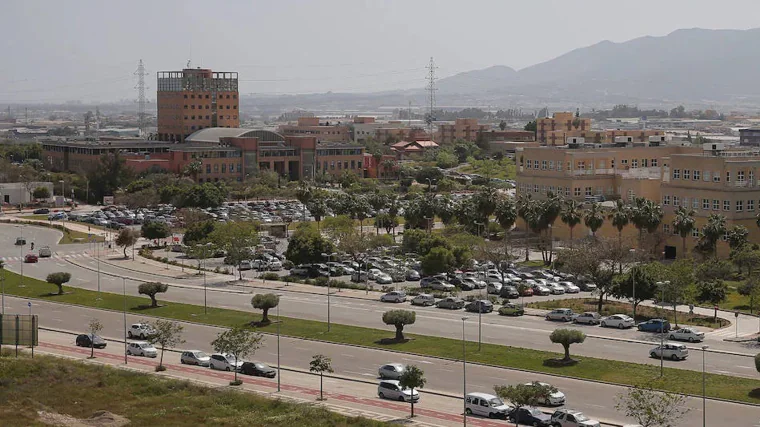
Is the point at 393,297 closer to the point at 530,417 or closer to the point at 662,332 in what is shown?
the point at 662,332

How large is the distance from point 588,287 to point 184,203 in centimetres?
5061

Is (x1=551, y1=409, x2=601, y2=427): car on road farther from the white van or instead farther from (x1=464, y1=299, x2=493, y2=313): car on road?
(x1=464, y1=299, x2=493, y2=313): car on road

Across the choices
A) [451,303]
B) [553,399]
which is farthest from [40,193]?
[553,399]

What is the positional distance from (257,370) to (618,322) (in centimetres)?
1804

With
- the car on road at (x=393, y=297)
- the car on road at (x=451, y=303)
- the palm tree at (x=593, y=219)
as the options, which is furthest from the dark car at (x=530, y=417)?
the palm tree at (x=593, y=219)

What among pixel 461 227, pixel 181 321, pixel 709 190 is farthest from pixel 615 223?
Answer: pixel 181 321

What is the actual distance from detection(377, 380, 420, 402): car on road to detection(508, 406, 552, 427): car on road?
4308 mm

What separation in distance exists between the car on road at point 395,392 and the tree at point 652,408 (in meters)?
7.24

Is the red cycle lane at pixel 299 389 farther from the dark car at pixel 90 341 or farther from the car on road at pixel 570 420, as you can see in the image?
the car on road at pixel 570 420

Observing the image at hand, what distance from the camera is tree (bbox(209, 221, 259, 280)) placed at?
7269 cm

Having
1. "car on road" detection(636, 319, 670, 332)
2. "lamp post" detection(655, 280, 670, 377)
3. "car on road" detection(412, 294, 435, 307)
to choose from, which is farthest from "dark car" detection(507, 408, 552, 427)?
"car on road" detection(412, 294, 435, 307)

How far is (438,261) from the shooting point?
6850cm

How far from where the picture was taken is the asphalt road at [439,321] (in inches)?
→ 1842

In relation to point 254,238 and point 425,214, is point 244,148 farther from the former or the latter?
point 254,238
